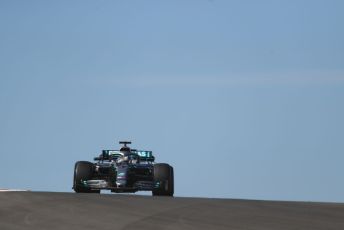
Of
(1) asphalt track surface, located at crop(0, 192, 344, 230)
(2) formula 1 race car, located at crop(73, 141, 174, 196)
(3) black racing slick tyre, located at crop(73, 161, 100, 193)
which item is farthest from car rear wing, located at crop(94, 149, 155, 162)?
(1) asphalt track surface, located at crop(0, 192, 344, 230)

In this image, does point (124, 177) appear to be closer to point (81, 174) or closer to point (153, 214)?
point (81, 174)

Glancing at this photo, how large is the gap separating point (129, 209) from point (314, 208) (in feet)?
14.4

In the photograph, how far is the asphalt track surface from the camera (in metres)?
13.7

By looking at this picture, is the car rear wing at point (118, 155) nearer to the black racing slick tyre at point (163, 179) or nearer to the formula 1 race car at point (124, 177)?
the formula 1 race car at point (124, 177)

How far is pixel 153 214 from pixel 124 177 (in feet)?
54.3

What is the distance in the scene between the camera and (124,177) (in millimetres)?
31422

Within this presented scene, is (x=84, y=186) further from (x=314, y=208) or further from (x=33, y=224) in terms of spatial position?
(x=33, y=224)

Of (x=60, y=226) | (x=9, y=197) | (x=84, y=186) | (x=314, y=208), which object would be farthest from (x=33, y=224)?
(x=84, y=186)

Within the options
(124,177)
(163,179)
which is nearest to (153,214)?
(163,179)

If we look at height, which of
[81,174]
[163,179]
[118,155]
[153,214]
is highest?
[118,155]

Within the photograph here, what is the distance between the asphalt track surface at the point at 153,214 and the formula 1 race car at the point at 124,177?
1224 centimetres

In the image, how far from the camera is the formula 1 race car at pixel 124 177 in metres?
30.7

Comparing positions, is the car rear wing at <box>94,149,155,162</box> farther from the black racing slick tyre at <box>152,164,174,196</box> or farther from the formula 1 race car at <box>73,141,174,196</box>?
the black racing slick tyre at <box>152,164,174,196</box>

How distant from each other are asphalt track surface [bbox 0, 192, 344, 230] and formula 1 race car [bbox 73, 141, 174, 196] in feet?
40.2
